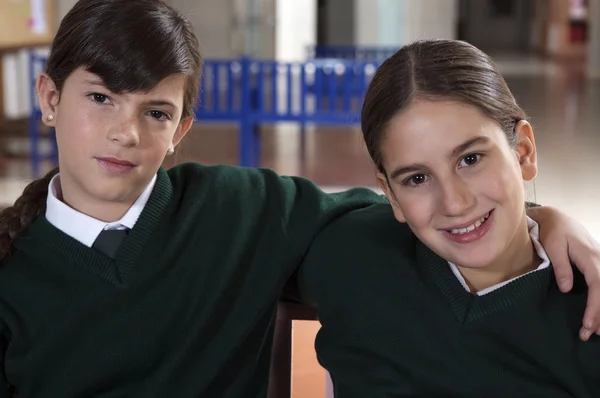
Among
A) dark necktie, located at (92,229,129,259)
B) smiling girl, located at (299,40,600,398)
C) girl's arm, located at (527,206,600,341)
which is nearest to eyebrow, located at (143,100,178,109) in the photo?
dark necktie, located at (92,229,129,259)

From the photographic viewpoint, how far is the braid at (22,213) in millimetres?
1716

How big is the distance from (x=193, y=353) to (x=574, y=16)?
2348 cm

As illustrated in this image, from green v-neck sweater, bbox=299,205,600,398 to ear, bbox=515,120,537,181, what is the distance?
0.19 metres

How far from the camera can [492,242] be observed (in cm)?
163

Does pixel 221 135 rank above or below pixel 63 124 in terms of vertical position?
below

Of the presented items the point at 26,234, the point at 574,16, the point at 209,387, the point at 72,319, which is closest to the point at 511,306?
the point at 209,387

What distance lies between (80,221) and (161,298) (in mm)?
210

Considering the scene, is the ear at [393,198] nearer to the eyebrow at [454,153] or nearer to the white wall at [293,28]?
the eyebrow at [454,153]

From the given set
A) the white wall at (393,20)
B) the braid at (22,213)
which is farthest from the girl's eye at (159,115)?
the white wall at (393,20)

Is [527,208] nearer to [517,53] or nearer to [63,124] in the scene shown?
[63,124]

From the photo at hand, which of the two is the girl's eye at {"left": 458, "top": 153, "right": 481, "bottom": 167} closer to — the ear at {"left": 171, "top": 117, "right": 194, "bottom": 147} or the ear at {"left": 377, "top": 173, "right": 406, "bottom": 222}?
the ear at {"left": 377, "top": 173, "right": 406, "bottom": 222}

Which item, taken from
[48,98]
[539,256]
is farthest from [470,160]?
[48,98]

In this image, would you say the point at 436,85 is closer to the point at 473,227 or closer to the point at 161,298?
the point at 473,227

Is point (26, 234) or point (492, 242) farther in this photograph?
point (26, 234)
